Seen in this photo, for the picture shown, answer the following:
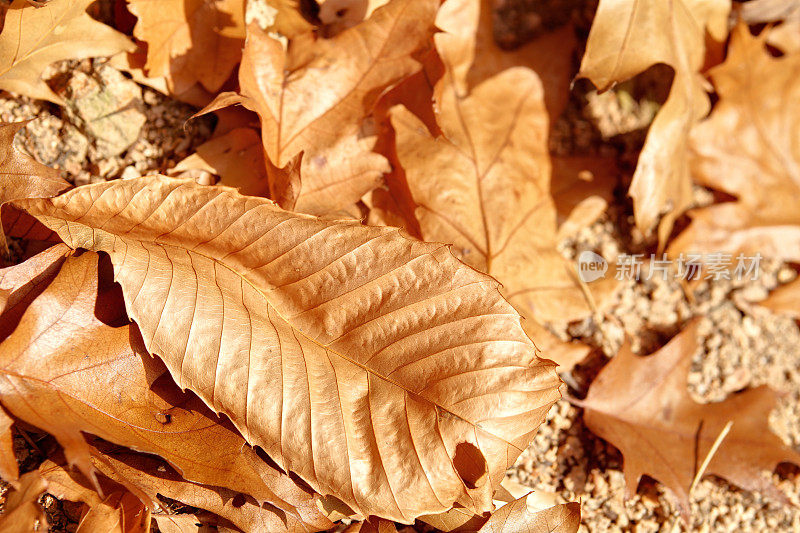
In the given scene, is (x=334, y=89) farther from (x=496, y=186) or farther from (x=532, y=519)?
(x=532, y=519)

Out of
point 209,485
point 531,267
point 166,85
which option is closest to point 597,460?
point 531,267

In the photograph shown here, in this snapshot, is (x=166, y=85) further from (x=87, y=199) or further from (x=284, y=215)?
(x=284, y=215)

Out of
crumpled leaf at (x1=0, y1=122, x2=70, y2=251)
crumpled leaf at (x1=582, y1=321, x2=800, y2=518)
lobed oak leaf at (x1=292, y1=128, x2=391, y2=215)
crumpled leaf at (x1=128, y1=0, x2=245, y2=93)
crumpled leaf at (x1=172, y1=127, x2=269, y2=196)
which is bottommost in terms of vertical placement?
crumpled leaf at (x1=582, y1=321, x2=800, y2=518)

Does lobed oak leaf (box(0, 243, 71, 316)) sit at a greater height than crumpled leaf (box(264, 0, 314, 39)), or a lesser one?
lesser

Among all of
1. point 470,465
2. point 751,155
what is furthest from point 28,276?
point 751,155

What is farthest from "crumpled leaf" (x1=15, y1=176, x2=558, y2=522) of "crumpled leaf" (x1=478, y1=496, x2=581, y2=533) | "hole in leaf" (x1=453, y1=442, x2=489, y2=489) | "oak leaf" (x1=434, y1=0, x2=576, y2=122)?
"oak leaf" (x1=434, y1=0, x2=576, y2=122)

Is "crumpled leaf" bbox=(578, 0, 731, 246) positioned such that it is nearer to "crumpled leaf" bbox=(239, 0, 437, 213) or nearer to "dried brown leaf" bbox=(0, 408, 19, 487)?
"crumpled leaf" bbox=(239, 0, 437, 213)
